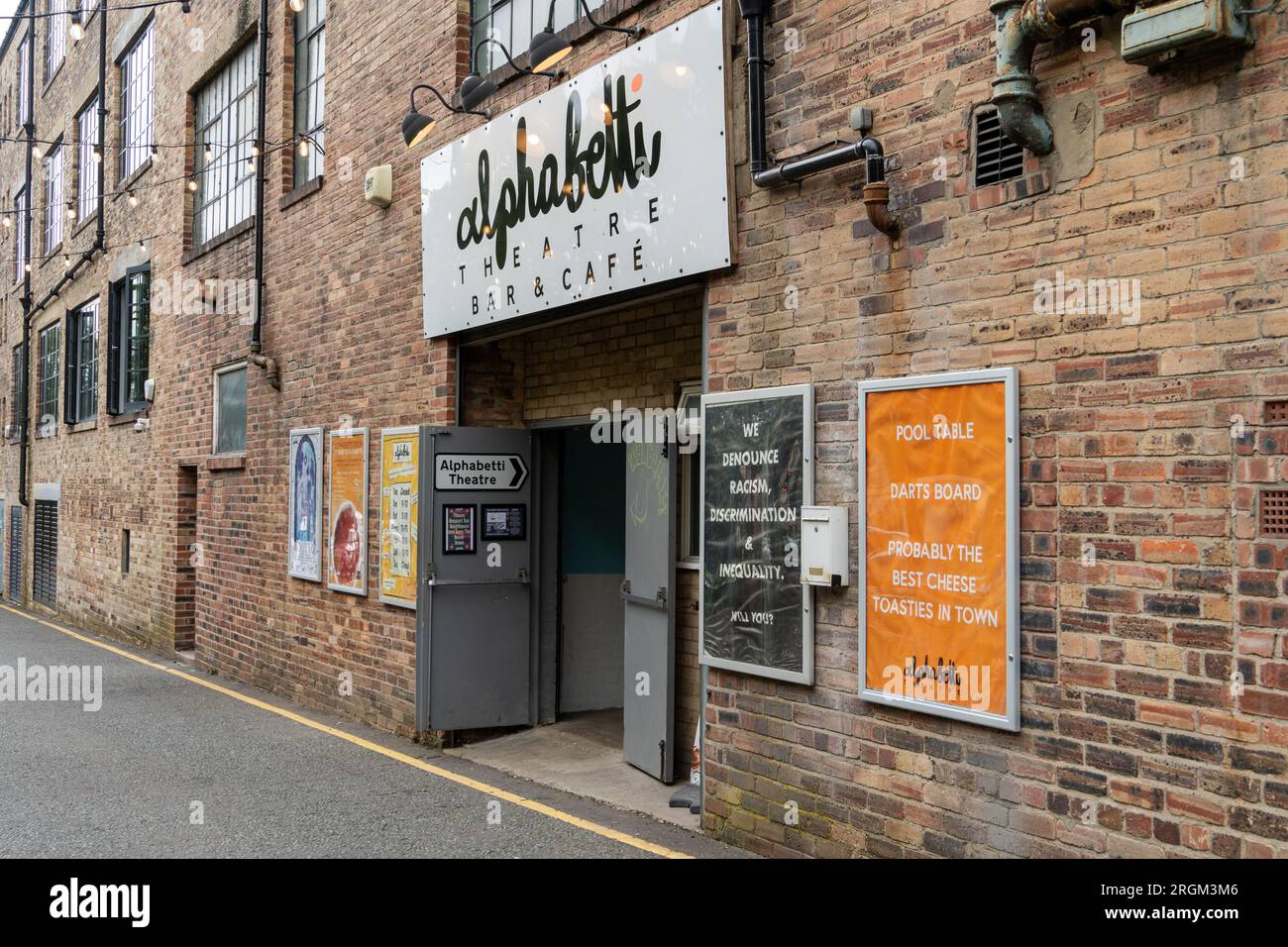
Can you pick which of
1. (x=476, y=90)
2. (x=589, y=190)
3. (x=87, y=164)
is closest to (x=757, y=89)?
(x=589, y=190)

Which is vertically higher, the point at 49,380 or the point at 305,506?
the point at 49,380

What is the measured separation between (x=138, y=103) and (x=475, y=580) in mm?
11903

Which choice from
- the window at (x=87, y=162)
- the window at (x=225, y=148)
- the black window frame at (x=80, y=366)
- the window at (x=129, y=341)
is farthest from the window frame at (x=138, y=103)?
the black window frame at (x=80, y=366)

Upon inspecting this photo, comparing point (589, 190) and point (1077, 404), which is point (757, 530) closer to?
point (1077, 404)

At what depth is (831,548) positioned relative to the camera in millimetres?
5098

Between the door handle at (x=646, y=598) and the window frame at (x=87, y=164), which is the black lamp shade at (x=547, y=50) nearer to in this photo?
the door handle at (x=646, y=598)

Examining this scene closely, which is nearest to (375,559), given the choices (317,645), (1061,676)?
(317,645)

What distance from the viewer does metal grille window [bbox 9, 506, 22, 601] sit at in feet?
72.3

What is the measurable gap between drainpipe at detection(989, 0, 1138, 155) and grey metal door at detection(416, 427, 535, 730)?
507 centimetres

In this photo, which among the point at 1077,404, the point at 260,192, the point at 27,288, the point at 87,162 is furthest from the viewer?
the point at 27,288

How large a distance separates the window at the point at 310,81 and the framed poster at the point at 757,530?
645 centimetres

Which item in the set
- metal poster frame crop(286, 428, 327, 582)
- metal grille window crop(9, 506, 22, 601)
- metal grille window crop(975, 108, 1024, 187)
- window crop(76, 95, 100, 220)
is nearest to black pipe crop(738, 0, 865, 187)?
metal grille window crop(975, 108, 1024, 187)

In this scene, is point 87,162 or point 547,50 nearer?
point 547,50

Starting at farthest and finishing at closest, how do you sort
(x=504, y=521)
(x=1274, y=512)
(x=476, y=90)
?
(x=504, y=521) < (x=476, y=90) < (x=1274, y=512)
